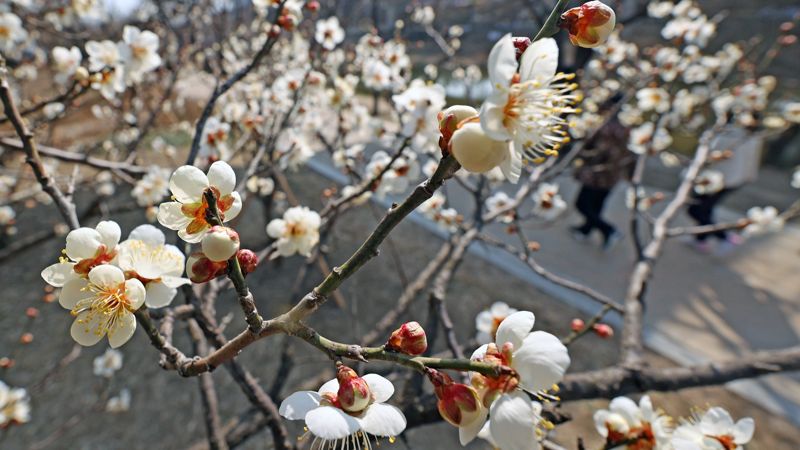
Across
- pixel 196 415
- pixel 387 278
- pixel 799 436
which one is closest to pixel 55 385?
pixel 196 415

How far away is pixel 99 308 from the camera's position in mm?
538

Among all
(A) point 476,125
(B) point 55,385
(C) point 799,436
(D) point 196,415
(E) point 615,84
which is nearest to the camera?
(A) point 476,125

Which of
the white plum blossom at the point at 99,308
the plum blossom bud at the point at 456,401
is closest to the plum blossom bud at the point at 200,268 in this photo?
the white plum blossom at the point at 99,308

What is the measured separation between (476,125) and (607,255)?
3.66m

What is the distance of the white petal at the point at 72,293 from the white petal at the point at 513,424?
52cm

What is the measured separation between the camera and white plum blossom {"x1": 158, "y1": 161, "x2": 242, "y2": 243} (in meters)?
0.47

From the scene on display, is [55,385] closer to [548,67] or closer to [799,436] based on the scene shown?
[548,67]

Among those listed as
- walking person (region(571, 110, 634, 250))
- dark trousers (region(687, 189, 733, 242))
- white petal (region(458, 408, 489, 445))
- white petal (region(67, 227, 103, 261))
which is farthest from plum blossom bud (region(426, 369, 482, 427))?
dark trousers (region(687, 189, 733, 242))

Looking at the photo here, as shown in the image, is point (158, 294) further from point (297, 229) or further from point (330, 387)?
point (297, 229)

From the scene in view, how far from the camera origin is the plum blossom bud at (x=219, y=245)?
391 millimetres

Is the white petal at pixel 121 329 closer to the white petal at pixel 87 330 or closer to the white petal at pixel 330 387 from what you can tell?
the white petal at pixel 87 330

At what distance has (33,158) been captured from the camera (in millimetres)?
833

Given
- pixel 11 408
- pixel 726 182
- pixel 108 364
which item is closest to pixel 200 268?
pixel 11 408

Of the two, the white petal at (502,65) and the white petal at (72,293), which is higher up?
the white petal at (502,65)
